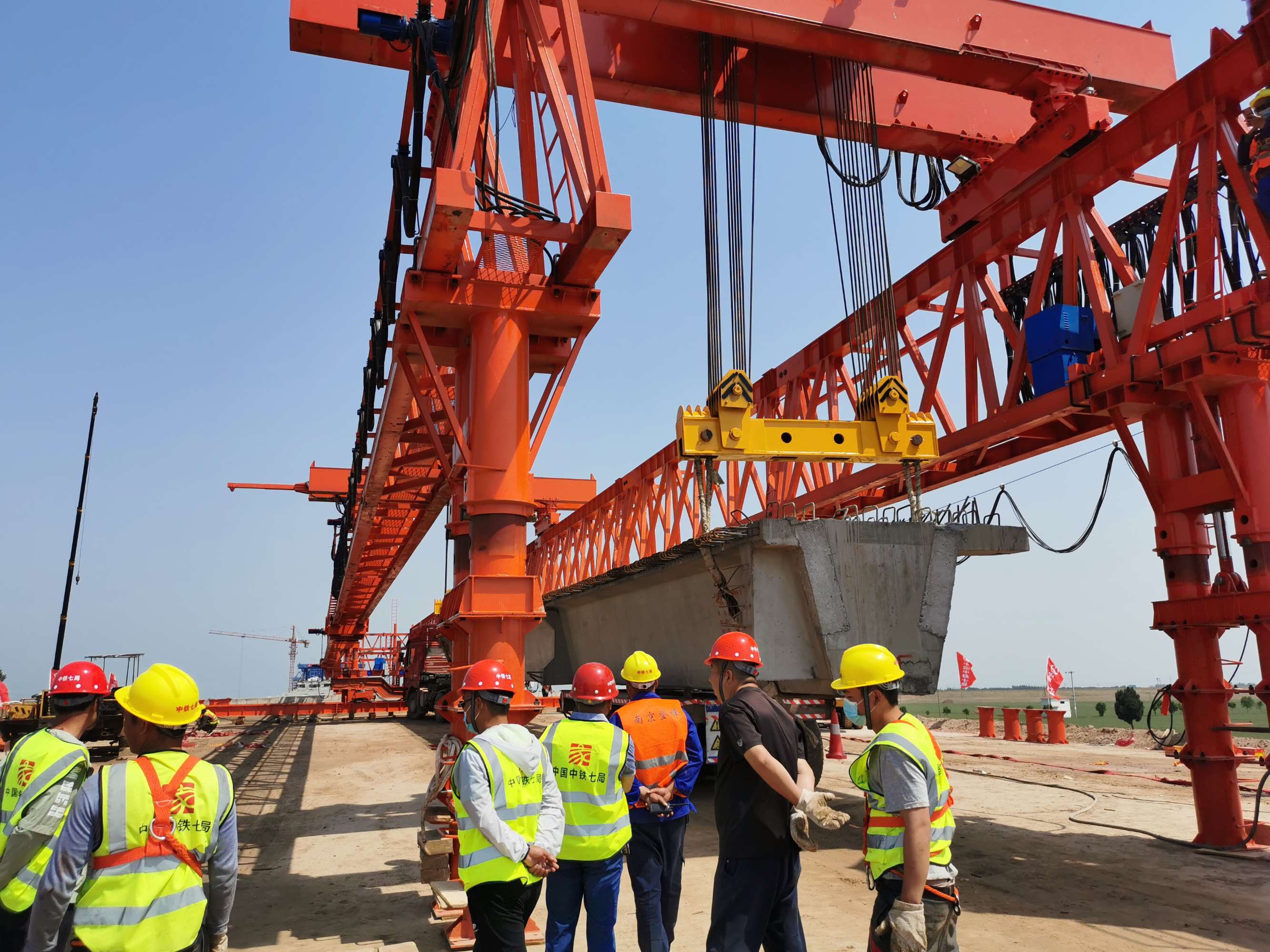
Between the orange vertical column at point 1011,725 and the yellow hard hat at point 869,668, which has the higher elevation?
the yellow hard hat at point 869,668

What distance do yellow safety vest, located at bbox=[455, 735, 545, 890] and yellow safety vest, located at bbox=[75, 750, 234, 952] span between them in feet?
3.53

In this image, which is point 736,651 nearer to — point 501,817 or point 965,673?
point 501,817

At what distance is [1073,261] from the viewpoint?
28.8ft

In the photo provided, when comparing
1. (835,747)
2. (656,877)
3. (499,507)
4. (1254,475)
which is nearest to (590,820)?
(656,877)

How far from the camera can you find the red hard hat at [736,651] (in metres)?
4.21

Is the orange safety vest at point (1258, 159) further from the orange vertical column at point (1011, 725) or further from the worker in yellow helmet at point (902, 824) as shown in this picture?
the orange vertical column at point (1011, 725)

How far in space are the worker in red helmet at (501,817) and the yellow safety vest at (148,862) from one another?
42.0 inches

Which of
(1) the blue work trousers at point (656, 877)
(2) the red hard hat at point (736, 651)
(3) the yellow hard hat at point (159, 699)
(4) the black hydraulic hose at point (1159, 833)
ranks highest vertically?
(2) the red hard hat at point (736, 651)

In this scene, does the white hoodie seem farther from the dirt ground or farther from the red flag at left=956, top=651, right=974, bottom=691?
the red flag at left=956, top=651, right=974, bottom=691

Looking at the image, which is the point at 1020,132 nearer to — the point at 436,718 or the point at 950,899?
the point at 950,899

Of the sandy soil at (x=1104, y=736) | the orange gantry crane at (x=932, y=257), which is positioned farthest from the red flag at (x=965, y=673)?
the orange gantry crane at (x=932, y=257)

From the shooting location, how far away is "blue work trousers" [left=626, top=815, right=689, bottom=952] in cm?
465

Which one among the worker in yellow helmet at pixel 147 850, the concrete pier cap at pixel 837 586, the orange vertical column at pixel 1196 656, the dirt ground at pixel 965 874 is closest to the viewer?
the worker in yellow helmet at pixel 147 850

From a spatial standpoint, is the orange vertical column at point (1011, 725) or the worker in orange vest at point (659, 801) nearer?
the worker in orange vest at point (659, 801)
